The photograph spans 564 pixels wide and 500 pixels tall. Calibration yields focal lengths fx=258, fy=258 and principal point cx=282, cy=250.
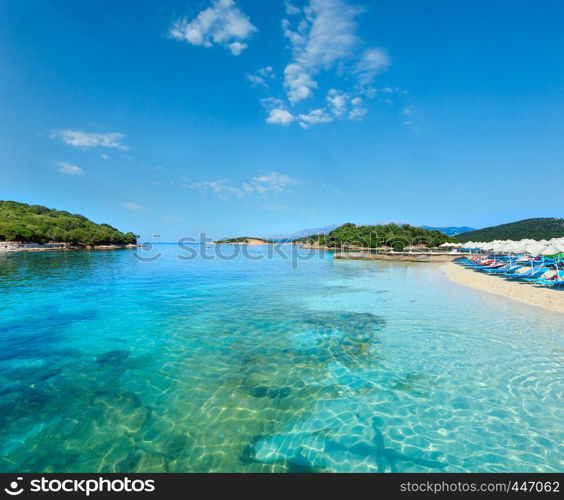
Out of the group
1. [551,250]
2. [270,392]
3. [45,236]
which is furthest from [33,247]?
[551,250]

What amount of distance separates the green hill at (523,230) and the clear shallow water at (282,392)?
107m

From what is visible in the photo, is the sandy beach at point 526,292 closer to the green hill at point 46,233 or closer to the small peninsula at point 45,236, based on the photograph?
the small peninsula at point 45,236

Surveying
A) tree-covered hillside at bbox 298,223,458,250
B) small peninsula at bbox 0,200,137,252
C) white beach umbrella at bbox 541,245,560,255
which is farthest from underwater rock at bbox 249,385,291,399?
small peninsula at bbox 0,200,137,252

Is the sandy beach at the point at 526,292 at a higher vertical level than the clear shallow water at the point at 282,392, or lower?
higher

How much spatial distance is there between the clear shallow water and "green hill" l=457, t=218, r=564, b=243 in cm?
10650

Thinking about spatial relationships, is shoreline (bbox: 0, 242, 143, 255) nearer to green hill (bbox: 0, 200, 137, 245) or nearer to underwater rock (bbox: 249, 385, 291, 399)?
green hill (bbox: 0, 200, 137, 245)

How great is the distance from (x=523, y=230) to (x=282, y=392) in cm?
13987

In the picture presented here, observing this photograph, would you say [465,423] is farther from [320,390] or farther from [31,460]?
[31,460]

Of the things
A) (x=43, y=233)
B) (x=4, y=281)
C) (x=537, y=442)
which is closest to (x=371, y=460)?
(x=537, y=442)

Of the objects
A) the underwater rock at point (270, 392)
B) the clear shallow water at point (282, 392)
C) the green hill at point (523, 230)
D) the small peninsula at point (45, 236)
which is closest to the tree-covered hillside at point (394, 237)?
the green hill at point (523, 230)

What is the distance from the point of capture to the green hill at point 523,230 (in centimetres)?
9454

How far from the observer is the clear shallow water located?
4199 mm

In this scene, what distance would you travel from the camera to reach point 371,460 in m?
4.12

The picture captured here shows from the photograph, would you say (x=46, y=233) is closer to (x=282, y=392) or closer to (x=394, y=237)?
(x=282, y=392)
